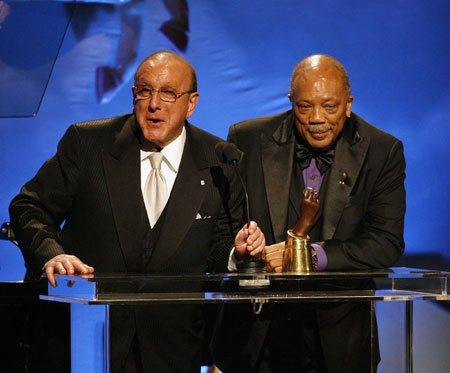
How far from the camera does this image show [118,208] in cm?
255

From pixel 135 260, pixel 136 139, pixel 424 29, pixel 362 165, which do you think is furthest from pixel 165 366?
pixel 424 29

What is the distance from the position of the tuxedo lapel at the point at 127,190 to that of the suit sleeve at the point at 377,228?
2.36 feet

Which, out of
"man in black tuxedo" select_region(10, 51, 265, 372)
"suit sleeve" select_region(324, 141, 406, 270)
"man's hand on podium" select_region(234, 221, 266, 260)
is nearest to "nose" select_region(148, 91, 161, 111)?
"man in black tuxedo" select_region(10, 51, 265, 372)

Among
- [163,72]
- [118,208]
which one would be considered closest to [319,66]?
[163,72]

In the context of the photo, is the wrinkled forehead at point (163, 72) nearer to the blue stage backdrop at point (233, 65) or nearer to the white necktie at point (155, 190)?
the white necktie at point (155, 190)

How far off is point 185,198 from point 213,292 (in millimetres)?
807

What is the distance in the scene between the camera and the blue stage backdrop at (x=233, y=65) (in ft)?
13.8

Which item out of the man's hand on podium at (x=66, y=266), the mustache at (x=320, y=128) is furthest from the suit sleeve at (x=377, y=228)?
the man's hand on podium at (x=66, y=266)

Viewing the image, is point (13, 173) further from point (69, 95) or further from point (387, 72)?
point (387, 72)

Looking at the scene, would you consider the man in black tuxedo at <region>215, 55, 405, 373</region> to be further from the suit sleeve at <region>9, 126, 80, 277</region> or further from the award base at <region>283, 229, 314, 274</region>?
the suit sleeve at <region>9, 126, 80, 277</region>

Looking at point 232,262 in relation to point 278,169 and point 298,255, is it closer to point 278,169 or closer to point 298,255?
point 298,255

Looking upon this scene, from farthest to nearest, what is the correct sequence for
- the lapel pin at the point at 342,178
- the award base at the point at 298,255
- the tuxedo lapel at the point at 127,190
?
the lapel pin at the point at 342,178 < the tuxedo lapel at the point at 127,190 < the award base at the point at 298,255

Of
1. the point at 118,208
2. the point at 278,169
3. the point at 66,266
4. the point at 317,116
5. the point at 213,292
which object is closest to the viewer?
the point at 213,292

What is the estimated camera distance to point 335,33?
4.25 meters
